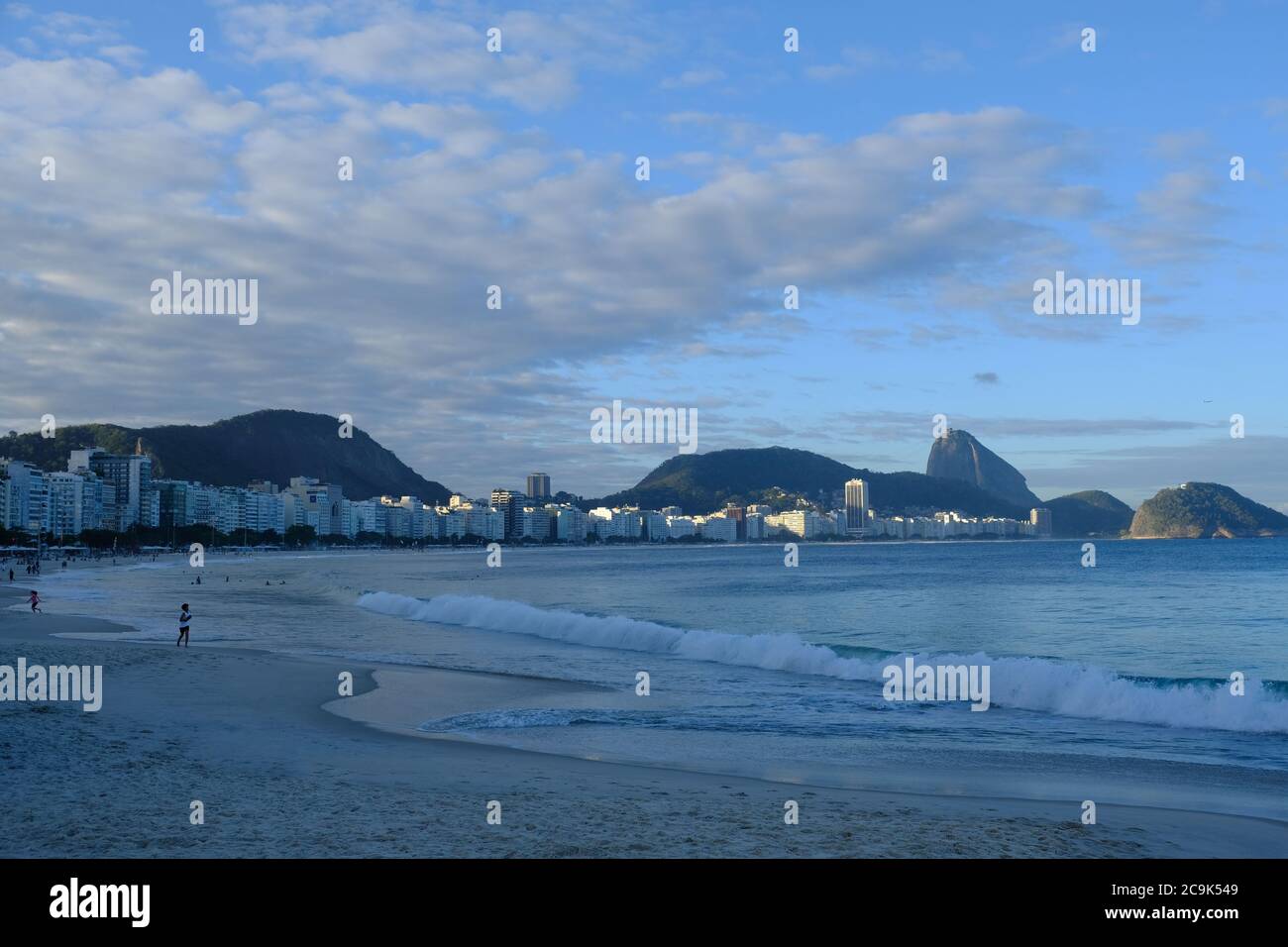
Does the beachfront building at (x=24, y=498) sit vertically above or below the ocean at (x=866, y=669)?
above

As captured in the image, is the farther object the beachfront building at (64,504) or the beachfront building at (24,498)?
the beachfront building at (64,504)

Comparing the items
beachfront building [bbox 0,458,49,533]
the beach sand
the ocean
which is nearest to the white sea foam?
the ocean

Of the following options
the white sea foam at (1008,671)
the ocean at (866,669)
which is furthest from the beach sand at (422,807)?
the white sea foam at (1008,671)

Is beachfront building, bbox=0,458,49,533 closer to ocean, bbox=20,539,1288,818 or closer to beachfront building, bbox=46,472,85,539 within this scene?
beachfront building, bbox=46,472,85,539

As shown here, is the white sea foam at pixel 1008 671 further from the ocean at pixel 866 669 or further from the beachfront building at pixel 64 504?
the beachfront building at pixel 64 504

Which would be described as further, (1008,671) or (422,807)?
(1008,671)

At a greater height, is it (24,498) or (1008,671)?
(24,498)

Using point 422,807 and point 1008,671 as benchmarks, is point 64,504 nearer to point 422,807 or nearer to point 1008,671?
point 1008,671

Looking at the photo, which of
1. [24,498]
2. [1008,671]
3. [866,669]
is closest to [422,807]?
[1008,671]
